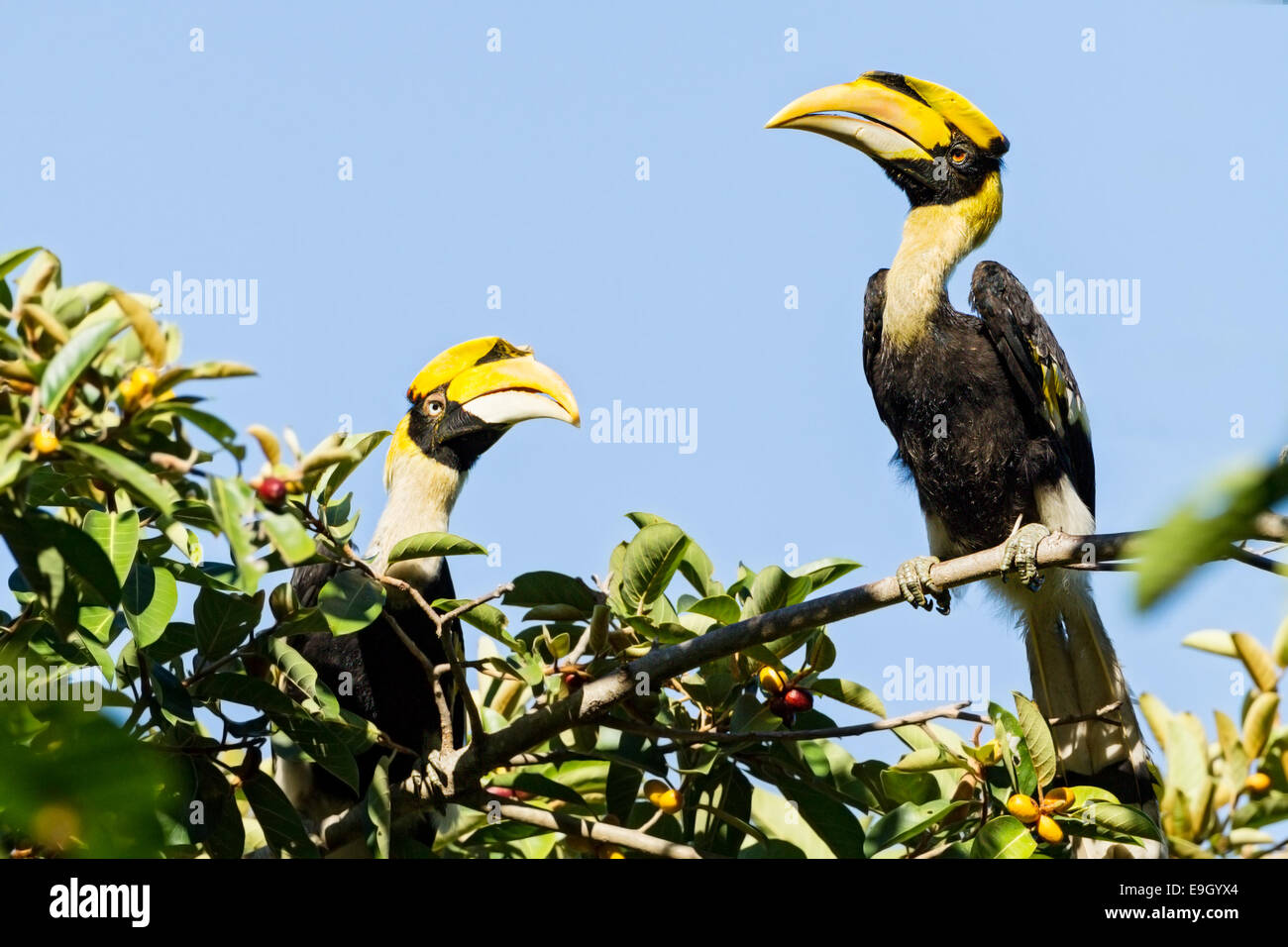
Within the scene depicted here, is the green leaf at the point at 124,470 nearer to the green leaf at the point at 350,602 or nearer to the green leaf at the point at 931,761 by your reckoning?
the green leaf at the point at 350,602

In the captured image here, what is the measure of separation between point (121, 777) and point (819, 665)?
8.75 ft

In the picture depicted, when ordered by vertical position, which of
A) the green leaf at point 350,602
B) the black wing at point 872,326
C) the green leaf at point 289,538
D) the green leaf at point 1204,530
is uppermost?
the black wing at point 872,326

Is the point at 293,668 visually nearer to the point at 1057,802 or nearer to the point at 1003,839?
the point at 1003,839

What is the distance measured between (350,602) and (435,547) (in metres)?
0.24

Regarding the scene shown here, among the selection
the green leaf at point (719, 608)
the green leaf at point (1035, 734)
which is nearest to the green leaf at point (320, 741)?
the green leaf at point (719, 608)

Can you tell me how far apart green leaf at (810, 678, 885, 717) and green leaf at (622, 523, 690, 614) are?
0.51 m

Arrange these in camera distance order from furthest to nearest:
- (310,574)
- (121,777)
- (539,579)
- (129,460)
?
(310,574) < (539,579) < (129,460) < (121,777)

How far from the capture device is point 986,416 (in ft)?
14.2

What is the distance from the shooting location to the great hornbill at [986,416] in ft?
13.8

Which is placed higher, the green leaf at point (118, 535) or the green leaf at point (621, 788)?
the green leaf at point (118, 535)

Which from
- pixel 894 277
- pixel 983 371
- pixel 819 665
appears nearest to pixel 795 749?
pixel 819 665

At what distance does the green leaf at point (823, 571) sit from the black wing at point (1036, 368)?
1.40m
